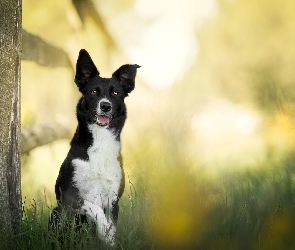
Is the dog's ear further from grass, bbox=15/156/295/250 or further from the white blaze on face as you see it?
grass, bbox=15/156/295/250

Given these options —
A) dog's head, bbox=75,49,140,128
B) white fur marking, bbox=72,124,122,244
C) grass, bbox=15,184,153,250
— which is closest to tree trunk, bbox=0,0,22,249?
grass, bbox=15,184,153,250

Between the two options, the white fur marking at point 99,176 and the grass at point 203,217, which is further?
the white fur marking at point 99,176

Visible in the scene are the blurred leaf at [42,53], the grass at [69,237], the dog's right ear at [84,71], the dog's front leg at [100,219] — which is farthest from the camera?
the blurred leaf at [42,53]

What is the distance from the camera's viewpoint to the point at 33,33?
738 cm

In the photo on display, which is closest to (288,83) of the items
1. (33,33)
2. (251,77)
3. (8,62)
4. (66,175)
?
(251,77)

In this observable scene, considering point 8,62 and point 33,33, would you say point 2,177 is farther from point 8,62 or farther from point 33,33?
point 33,33

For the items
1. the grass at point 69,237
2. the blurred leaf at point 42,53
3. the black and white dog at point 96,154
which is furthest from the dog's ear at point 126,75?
the blurred leaf at point 42,53

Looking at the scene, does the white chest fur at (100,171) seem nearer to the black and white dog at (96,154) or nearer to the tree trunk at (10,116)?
the black and white dog at (96,154)

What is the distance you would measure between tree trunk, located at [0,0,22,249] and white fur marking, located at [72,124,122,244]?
0.56 meters

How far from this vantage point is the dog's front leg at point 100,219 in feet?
14.8

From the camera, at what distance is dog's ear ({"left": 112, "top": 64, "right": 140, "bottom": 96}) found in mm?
5262

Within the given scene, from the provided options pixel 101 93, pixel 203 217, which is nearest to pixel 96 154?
pixel 101 93

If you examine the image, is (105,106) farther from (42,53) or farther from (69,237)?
(42,53)

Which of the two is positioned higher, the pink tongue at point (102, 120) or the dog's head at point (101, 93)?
the dog's head at point (101, 93)
